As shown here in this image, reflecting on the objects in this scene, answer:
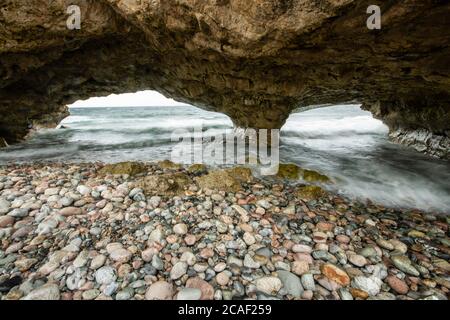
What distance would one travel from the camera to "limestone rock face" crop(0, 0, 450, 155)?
311 centimetres

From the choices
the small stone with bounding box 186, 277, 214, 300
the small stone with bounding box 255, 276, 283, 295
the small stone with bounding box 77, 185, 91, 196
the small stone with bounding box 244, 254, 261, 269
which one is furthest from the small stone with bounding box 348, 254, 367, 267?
the small stone with bounding box 77, 185, 91, 196

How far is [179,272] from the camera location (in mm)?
2451

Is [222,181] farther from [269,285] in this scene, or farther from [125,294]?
[125,294]

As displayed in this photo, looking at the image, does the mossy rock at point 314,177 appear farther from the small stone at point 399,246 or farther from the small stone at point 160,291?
the small stone at point 160,291

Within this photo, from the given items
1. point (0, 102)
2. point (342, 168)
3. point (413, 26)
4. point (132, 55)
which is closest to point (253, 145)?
point (342, 168)

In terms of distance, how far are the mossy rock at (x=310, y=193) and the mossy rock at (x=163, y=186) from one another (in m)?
1.93

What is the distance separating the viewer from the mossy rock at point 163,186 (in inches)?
153

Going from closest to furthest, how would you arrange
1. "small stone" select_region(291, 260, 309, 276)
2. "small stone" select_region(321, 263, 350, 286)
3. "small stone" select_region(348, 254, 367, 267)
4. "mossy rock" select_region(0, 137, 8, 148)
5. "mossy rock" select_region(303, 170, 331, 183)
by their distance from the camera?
"small stone" select_region(321, 263, 350, 286), "small stone" select_region(291, 260, 309, 276), "small stone" select_region(348, 254, 367, 267), "mossy rock" select_region(303, 170, 331, 183), "mossy rock" select_region(0, 137, 8, 148)

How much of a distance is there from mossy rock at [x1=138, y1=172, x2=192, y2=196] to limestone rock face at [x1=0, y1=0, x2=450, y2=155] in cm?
231

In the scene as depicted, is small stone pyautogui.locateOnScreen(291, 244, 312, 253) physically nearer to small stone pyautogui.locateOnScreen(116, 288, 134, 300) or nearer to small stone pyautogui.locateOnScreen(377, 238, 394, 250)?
small stone pyautogui.locateOnScreen(377, 238, 394, 250)

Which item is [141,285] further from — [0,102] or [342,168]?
[0,102]

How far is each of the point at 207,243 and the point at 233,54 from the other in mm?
2955

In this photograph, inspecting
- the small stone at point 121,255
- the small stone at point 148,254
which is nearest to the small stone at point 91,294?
the small stone at point 121,255

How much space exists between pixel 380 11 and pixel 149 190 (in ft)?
12.6
